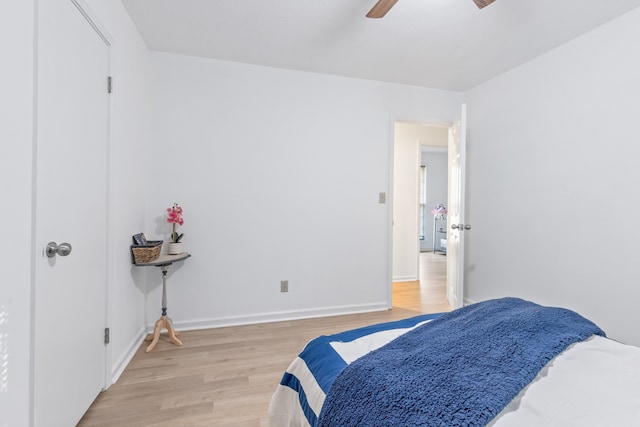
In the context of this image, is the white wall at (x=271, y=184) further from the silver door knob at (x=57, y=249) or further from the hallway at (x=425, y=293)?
the silver door knob at (x=57, y=249)

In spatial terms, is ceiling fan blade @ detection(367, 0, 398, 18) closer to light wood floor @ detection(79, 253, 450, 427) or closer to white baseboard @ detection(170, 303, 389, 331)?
light wood floor @ detection(79, 253, 450, 427)

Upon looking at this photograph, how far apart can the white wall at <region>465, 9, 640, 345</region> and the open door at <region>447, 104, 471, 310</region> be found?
252 mm

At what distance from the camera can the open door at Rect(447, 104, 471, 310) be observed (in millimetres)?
2988

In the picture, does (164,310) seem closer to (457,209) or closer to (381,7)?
(381,7)

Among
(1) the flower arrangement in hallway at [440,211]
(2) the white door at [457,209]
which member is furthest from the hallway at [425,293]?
(1) the flower arrangement in hallway at [440,211]

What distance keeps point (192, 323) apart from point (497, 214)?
124 inches

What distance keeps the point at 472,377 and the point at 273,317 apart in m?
2.47

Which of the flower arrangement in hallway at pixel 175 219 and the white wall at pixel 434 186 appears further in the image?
the white wall at pixel 434 186

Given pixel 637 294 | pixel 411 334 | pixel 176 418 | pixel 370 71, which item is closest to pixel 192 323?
Answer: pixel 176 418

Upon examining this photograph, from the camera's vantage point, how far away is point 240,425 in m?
1.63

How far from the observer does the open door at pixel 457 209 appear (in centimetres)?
299

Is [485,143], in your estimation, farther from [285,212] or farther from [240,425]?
[240,425]

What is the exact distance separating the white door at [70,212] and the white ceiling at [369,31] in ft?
2.57

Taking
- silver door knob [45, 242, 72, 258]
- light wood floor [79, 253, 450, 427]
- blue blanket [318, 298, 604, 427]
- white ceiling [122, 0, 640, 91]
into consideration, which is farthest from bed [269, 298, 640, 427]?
white ceiling [122, 0, 640, 91]
